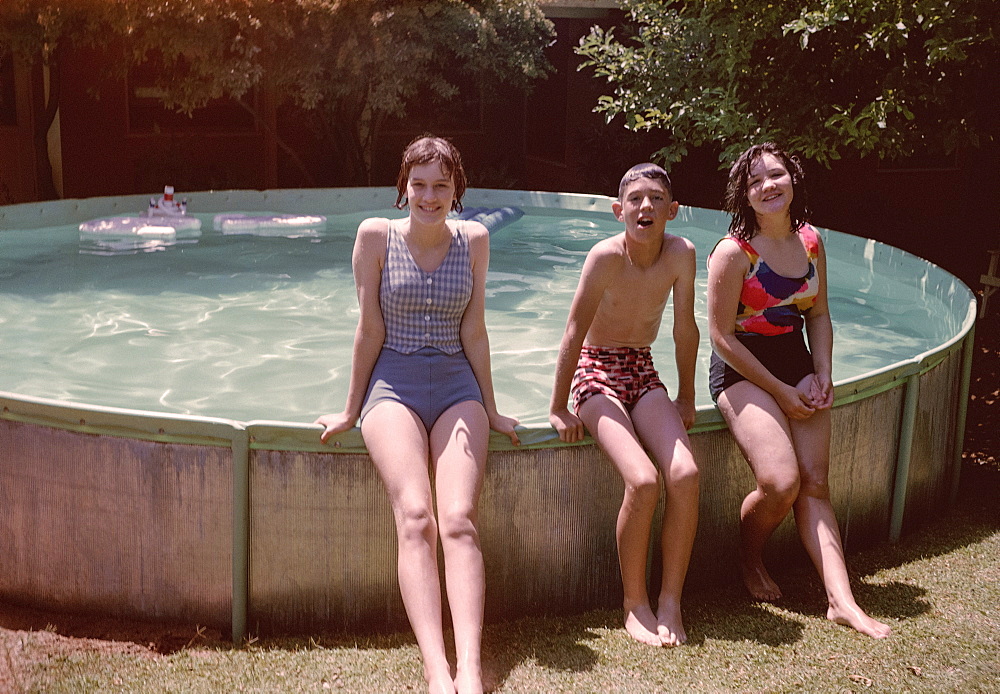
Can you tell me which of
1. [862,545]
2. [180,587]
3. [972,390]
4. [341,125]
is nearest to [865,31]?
[972,390]

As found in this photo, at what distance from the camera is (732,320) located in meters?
4.70

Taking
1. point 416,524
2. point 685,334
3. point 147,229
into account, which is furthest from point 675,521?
point 147,229

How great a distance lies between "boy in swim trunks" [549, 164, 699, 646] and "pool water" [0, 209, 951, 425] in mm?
2686

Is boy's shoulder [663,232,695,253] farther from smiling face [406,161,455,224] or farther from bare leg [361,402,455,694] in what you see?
bare leg [361,402,455,694]

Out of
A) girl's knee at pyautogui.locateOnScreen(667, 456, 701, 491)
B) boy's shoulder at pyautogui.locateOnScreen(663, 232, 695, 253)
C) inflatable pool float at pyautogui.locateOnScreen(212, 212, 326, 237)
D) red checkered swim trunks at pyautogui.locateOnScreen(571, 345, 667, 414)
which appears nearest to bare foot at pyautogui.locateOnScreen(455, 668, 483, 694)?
girl's knee at pyautogui.locateOnScreen(667, 456, 701, 491)

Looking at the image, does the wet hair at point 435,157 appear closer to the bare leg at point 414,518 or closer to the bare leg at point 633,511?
Result: the bare leg at point 414,518

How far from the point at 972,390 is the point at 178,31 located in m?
10.2

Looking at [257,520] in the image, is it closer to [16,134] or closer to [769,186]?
[769,186]

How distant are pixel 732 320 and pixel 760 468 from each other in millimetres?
640

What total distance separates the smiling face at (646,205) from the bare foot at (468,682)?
1819 millimetres

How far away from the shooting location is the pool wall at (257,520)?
4258 millimetres

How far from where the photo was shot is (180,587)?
4.37 metres

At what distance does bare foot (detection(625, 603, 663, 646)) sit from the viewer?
409cm

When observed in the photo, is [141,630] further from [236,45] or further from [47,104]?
[47,104]
